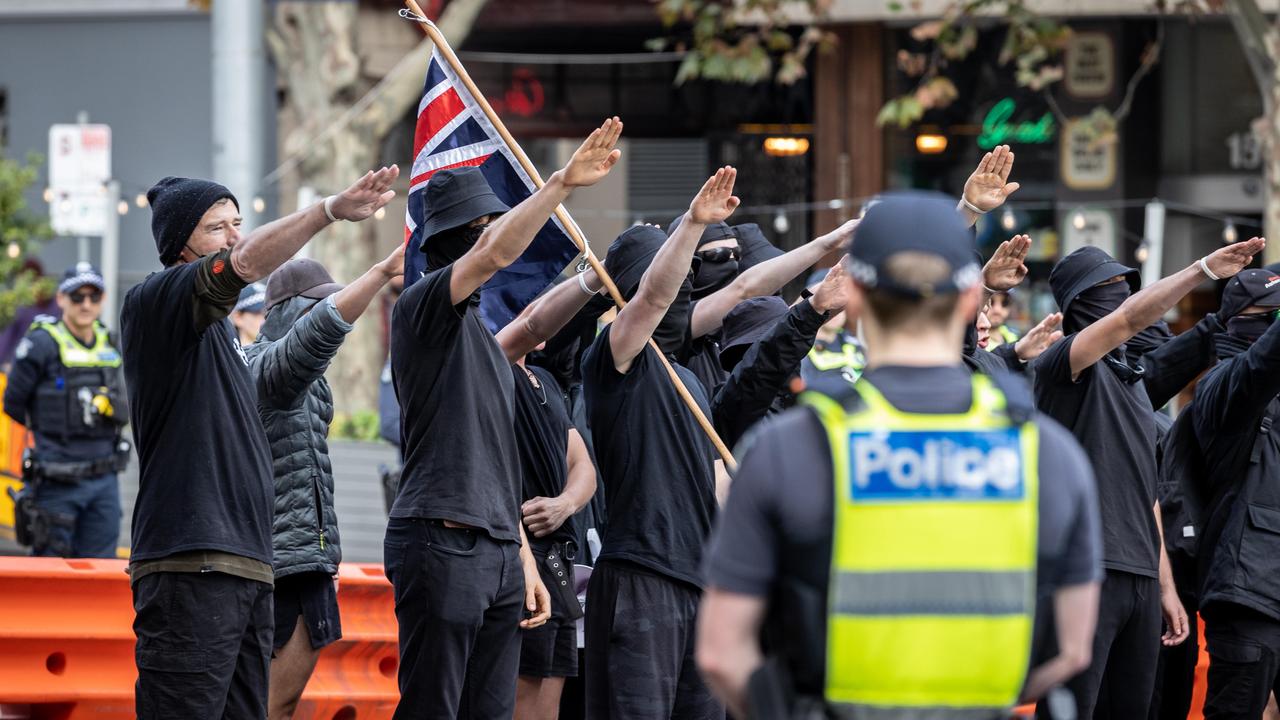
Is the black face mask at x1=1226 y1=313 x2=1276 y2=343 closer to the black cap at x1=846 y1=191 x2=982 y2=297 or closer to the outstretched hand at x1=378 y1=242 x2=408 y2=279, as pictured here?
the outstretched hand at x1=378 y1=242 x2=408 y2=279

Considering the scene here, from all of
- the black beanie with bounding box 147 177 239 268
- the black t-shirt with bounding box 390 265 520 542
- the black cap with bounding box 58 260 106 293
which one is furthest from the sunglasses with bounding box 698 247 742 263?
the black cap with bounding box 58 260 106 293

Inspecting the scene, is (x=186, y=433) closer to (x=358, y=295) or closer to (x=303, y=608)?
(x=358, y=295)

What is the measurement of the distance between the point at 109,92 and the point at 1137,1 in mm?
11056

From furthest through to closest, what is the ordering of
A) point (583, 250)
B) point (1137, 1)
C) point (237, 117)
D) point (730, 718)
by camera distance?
point (1137, 1)
point (237, 117)
point (730, 718)
point (583, 250)

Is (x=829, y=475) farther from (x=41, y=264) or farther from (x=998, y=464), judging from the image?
(x=41, y=264)

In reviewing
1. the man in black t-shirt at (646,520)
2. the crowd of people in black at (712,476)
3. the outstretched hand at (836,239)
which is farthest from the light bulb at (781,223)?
the man in black t-shirt at (646,520)

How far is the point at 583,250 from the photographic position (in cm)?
641

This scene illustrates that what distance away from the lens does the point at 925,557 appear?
3.30 meters

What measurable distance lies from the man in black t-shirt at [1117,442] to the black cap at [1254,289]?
71 cm

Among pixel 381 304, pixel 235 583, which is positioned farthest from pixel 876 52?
pixel 235 583

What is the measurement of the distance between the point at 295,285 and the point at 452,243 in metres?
1.43

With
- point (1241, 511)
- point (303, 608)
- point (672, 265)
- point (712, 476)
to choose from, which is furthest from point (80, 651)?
point (1241, 511)

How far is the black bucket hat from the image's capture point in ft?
22.9

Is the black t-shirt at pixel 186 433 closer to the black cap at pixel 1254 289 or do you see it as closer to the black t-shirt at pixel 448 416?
the black t-shirt at pixel 448 416
